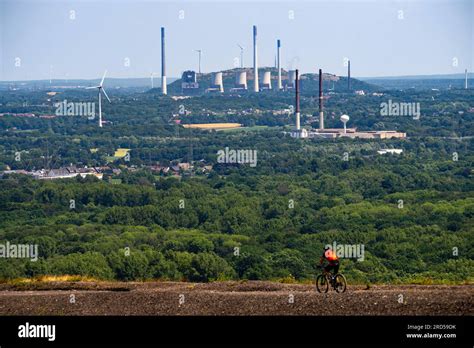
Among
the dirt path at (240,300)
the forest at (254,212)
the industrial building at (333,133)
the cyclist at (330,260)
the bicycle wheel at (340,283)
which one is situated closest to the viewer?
the dirt path at (240,300)

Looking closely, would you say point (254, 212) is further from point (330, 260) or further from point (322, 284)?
point (330, 260)

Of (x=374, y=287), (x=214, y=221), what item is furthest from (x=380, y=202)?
(x=374, y=287)

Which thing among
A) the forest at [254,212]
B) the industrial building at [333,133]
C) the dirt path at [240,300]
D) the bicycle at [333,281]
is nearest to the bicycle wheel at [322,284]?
the bicycle at [333,281]

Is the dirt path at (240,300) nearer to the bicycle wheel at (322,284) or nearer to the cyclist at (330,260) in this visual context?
the bicycle wheel at (322,284)

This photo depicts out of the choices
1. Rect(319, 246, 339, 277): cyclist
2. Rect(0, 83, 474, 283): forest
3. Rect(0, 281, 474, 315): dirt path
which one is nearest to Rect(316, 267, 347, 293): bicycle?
Rect(319, 246, 339, 277): cyclist
